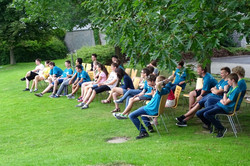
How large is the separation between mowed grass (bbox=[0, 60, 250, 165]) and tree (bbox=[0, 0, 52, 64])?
685 inches

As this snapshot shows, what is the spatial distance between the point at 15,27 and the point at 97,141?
2273cm

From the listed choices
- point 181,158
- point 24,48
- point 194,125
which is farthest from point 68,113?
point 24,48

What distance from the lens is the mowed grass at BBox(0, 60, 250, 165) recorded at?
6.02 m

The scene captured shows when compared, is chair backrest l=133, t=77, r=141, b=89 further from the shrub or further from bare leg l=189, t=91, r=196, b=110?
the shrub

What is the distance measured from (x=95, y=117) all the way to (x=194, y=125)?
118 inches

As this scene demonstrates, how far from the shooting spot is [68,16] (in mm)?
14875

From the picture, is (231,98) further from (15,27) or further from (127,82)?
(15,27)

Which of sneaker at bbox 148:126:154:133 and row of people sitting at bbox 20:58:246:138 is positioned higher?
row of people sitting at bbox 20:58:246:138

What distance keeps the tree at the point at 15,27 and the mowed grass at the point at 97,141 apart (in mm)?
17409

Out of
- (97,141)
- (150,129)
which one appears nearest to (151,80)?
(150,129)

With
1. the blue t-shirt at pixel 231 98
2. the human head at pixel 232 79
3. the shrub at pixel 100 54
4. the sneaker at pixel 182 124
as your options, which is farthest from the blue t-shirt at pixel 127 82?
the shrub at pixel 100 54

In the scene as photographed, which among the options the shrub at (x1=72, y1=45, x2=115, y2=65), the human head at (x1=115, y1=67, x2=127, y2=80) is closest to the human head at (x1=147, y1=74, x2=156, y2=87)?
the human head at (x1=115, y1=67, x2=127, y2=80)

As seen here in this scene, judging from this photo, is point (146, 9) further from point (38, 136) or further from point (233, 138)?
point (38, 136)

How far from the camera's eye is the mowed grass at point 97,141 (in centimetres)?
602
